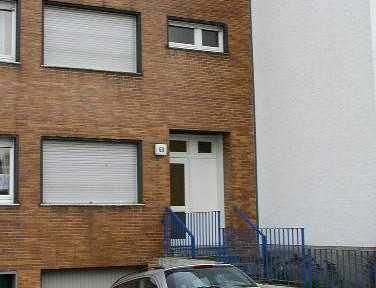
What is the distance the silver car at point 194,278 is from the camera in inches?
373

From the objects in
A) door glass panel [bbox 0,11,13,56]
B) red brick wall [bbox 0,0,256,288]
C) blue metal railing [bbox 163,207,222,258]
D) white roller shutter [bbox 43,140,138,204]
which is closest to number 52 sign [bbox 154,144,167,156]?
red brick wall [bbox 0,0,256,288]

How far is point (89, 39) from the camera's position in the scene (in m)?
15.1

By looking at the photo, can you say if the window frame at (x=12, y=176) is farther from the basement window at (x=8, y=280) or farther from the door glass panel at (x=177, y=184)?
the door glass panel at (x=177, y=184)

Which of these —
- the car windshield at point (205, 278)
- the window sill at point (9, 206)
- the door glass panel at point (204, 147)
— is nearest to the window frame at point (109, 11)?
the door glass panel at point (204, 147)

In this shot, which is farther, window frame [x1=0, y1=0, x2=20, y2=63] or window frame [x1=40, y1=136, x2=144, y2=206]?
window frame [x1=0, y1=0, x2=20, y2=63]

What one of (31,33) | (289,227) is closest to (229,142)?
(289,227)

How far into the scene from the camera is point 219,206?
16297mm

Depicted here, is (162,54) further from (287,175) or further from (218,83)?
(287,175)

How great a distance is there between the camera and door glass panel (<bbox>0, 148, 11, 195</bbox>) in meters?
13.8

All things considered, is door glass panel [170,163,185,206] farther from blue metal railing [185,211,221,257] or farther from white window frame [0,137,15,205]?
white window frame [0,137,15,205]

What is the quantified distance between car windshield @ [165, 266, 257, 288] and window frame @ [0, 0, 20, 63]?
22.2 ft

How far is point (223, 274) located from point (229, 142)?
21.9ft

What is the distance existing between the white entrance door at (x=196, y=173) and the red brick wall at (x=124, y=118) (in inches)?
11.1

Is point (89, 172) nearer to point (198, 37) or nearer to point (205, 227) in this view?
point (205, 227)
